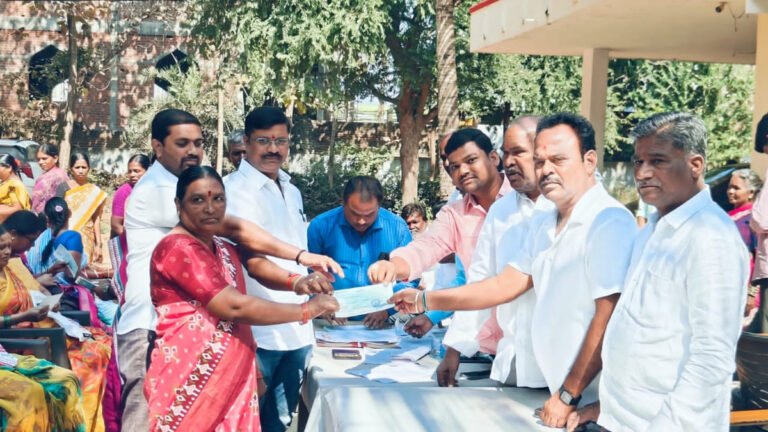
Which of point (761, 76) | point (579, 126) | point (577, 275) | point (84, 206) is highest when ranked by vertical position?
point (761, 76)

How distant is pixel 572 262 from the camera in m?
2.85

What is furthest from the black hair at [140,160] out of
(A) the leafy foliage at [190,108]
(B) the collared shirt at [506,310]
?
(A) the leafy foliage at [190,108]

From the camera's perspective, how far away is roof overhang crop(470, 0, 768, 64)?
891cm

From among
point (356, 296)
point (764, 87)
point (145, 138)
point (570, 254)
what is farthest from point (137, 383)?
point (145, 138)

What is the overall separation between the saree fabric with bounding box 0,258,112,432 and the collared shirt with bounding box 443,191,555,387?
254cm

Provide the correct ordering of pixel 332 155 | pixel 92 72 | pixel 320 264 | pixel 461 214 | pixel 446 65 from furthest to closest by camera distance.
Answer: pixel 92 72, pixel 332 155, pixel 446 65, pixel 461 214, pixel 320 264

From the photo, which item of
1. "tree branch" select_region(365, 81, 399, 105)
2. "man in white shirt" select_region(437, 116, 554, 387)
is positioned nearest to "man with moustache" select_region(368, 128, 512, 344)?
"man in white shirt" select_region(437, 116, 554, 387)

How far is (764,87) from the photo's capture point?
8.85 meters

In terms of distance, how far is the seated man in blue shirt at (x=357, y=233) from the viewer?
4836 millimetres

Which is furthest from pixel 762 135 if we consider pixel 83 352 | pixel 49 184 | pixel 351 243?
pixel 49 184

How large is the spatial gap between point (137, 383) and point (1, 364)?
0.90 meters

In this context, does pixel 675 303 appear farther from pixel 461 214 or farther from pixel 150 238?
pixel 150 238

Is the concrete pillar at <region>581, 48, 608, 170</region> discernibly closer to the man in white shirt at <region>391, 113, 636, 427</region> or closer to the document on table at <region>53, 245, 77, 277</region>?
the document on table at <region>53, 245, 77, 277</region>

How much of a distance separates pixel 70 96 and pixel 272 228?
20.0 metres
